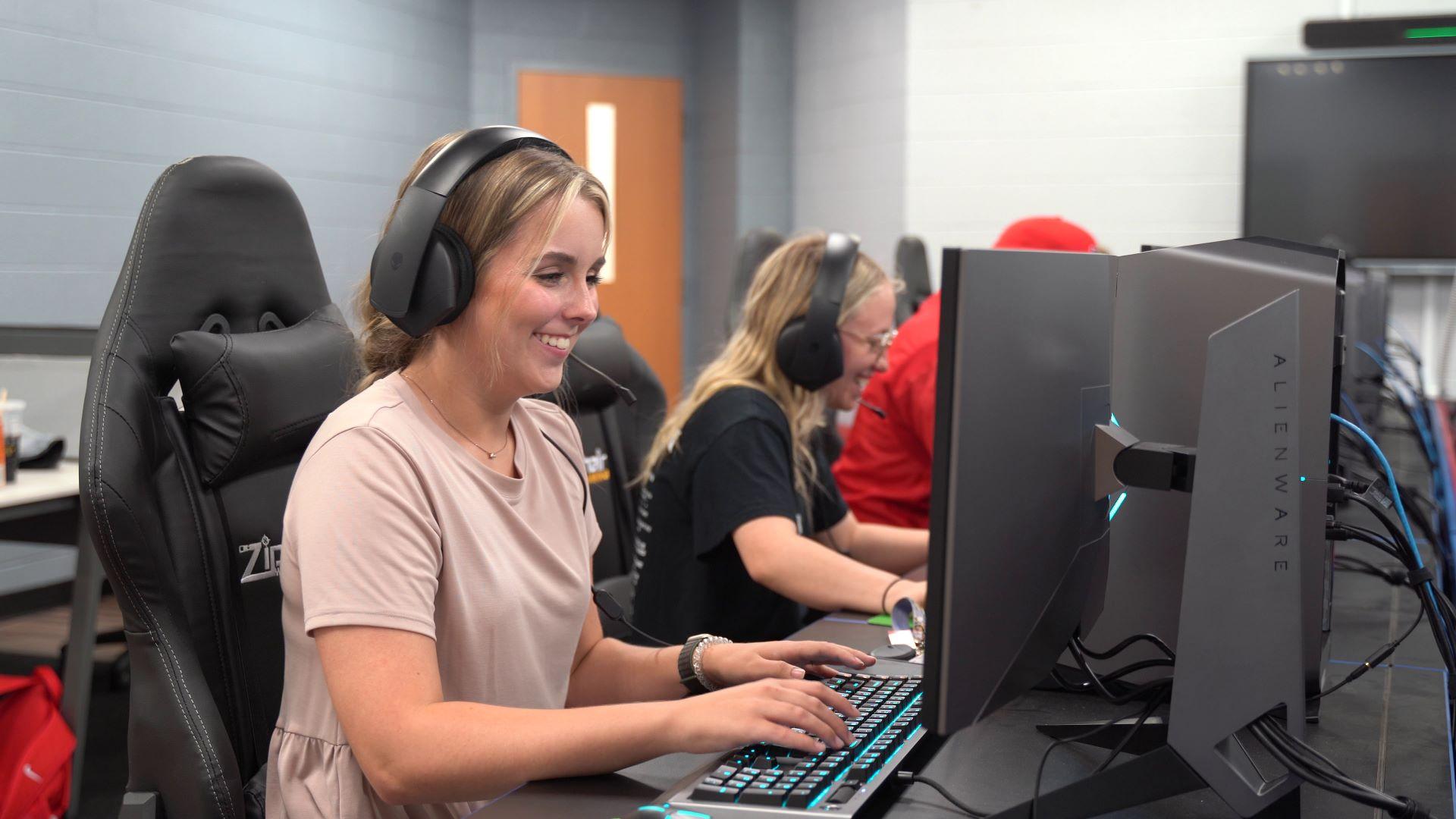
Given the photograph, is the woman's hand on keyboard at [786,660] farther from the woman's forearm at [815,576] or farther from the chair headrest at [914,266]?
the chair headrest at [914,266]

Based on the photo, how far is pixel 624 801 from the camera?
0.88m

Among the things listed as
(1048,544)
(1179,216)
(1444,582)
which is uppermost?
(1179,216)

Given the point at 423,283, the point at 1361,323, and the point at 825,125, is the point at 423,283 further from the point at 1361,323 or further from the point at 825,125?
the point at 825,125

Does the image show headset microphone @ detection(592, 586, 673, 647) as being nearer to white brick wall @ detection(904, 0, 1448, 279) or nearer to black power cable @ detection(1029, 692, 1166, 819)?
black power cable @ detection(1029, 692, 1166, 819)

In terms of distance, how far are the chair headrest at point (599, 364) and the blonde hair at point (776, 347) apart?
0.88 feet

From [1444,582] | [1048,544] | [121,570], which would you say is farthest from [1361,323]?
[121,570]

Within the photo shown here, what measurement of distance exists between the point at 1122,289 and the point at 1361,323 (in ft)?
6.98

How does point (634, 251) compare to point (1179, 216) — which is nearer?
point (1179, 216)

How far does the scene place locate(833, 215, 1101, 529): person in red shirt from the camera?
7.27 ft

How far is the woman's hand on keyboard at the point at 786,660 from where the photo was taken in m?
1.09

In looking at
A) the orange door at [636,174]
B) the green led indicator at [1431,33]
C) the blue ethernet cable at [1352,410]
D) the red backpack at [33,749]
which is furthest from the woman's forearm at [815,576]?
Answer: the green led indicator at [1431,33]

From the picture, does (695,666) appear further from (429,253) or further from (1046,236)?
(1046,236)

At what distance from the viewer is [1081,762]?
952 millimetres

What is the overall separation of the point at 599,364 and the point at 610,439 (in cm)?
19
